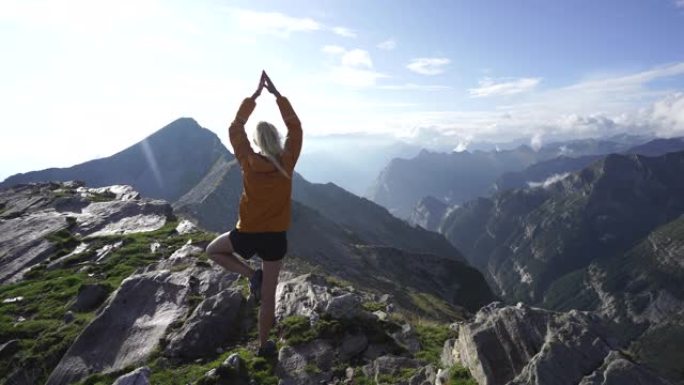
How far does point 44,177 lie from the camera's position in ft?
646

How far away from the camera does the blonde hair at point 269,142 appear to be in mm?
10695

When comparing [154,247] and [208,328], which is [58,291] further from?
[208,328]

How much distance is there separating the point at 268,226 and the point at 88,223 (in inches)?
1213

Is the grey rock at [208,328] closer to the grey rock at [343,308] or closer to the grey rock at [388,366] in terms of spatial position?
the grey rock at [343,308]

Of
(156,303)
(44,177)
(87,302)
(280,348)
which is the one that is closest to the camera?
(280,348)

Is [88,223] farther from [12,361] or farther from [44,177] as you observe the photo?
[44,177]

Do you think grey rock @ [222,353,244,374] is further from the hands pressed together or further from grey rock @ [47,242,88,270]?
grey rock @ [47,242,88,270]

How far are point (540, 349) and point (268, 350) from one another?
7.19 metres

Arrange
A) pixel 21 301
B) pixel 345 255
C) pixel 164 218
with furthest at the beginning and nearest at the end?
pixel 345 255 → pixel 164 218 → pixel 21 301

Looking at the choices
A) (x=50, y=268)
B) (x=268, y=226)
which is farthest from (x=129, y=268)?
(x=268, y=226)

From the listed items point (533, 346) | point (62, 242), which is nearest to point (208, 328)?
point (533, 346)

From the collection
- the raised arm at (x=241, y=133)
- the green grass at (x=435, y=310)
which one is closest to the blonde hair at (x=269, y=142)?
the raised arm at (x=241, y=133)

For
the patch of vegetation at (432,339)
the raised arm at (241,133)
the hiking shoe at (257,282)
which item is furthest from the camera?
the patch of vegetation at (432,339)

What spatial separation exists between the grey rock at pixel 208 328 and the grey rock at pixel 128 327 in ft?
3.48
